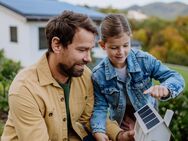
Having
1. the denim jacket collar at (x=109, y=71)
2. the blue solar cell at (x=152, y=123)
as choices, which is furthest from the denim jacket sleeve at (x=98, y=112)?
the blue solar cell at (x=152, y=123)

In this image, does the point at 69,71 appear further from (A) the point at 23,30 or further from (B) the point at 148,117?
(A) the point at 23,30

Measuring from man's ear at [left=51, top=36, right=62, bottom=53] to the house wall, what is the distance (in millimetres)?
14937

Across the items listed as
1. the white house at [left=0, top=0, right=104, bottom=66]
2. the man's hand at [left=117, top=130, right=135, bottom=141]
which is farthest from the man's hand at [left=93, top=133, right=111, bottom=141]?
the white house at [left=0, top=0, right=104, bottom=66]

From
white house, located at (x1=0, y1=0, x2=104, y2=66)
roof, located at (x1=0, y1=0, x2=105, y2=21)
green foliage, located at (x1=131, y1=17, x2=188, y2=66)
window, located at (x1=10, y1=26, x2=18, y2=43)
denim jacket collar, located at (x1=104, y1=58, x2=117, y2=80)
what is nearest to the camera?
denim jacket collar, located at (x1=104, y1=58, x2=117, y2=80)

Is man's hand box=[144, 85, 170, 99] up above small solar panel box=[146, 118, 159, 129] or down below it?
above

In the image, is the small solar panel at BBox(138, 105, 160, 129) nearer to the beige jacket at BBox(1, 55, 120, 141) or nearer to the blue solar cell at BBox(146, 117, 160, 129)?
the blue solar cell at BBox(146, 117, 160, 129)

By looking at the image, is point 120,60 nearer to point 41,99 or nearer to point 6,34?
point 41,99

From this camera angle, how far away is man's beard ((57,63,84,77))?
7.86 ft

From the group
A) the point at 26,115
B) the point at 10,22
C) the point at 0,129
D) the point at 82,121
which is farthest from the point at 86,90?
the point at 10,22

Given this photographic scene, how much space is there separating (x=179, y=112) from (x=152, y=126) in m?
2.44

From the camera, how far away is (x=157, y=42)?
28422 mm

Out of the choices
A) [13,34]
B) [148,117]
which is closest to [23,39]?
[13,34]

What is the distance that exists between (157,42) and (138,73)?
2622 cm

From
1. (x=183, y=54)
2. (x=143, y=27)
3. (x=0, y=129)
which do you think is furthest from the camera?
(x=143, y=27)
